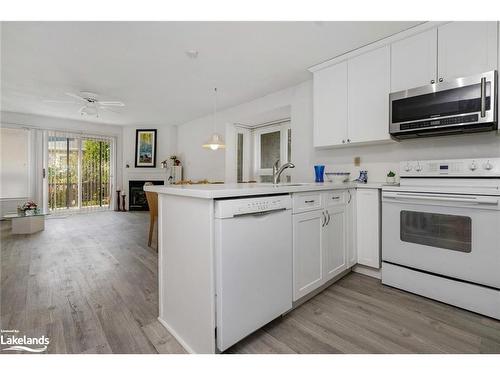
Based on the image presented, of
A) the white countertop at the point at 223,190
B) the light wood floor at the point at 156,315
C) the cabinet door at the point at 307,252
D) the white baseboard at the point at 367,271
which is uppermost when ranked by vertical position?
the white countertop at the point at 223,190

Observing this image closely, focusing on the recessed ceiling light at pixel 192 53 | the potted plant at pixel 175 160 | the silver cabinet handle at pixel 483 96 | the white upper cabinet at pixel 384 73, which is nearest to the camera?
the silver cabinet handle at pixel 483 96

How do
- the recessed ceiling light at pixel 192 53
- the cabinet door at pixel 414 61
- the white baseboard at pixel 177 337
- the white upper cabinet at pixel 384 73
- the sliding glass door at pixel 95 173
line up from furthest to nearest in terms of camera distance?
the sliding glass door at pixel 95 173 → the recessed ceiling light at pixel 192 53 → the cabinet door at pixel 414 61 → the white upper cabinet at pixel 384 73 → the white baseboard at pixel 177 337

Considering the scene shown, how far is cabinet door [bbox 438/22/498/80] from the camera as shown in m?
1.82

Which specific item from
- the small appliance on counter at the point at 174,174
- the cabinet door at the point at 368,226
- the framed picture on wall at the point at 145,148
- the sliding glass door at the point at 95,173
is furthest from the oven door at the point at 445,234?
the sliding glass door at the point at 95,173

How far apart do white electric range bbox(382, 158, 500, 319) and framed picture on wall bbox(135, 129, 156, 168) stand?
6431mm

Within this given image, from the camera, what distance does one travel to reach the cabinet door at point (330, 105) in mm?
Result: 2682

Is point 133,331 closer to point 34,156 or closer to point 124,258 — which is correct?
point 124,258

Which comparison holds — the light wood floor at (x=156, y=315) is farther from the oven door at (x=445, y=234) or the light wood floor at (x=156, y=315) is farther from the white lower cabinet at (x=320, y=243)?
the oven door at (x=445, y=234)

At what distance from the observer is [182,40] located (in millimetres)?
2428

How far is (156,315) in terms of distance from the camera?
166cm

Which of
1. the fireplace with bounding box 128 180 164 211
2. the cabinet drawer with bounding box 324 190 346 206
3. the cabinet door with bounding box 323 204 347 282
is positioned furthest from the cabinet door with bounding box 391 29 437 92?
the fireplace with bounding box 128 180 164 211

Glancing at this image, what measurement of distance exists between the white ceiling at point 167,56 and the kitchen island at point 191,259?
170 cm

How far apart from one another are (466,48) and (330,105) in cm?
120
